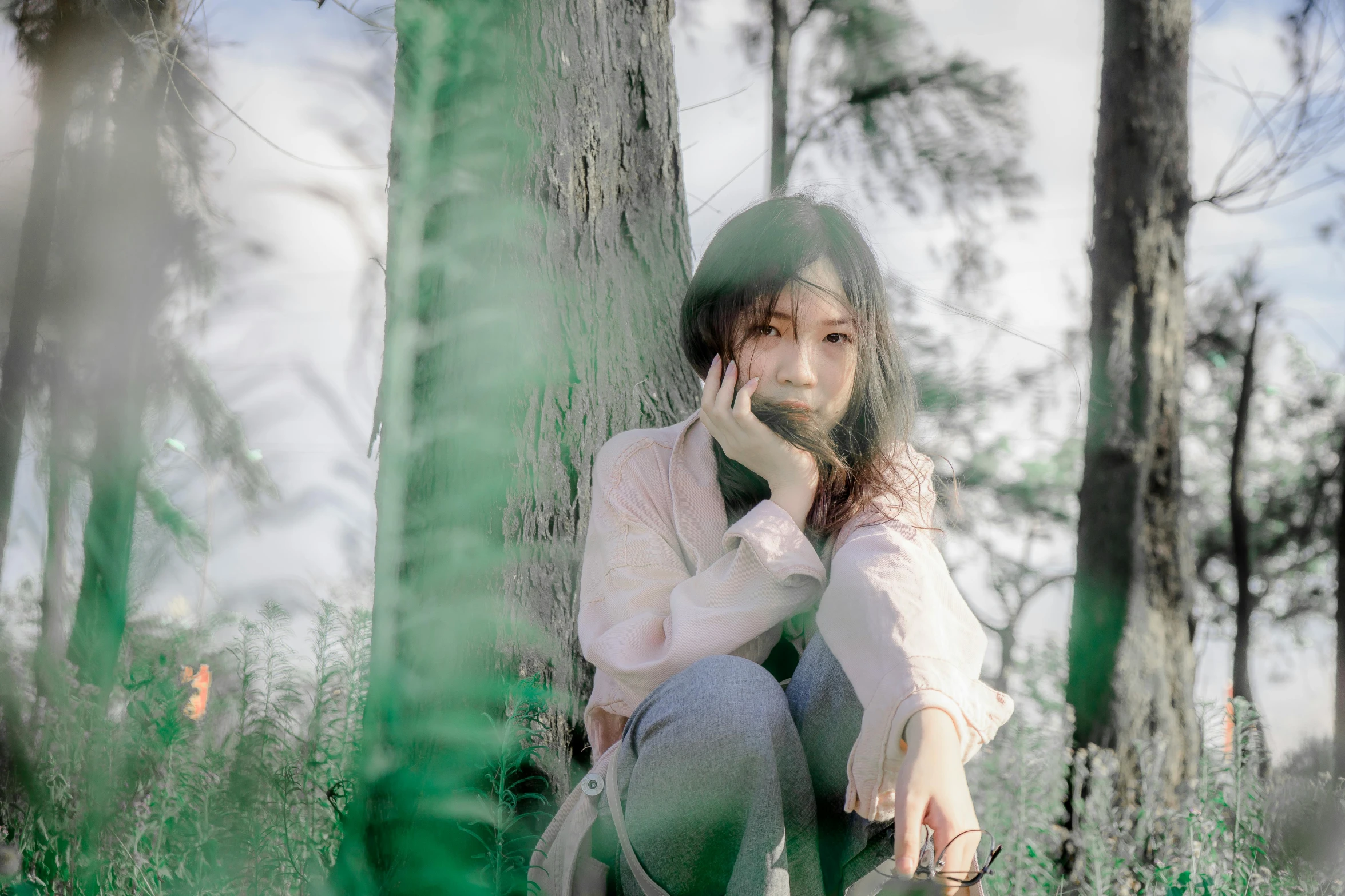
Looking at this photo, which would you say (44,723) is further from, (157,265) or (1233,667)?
(1233,667)

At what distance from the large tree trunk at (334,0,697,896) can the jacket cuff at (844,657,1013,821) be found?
2.35 ft

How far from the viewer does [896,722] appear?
1087 mm

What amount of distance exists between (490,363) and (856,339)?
28.8 inches

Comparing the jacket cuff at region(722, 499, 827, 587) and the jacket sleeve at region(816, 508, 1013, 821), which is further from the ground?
the jacket cuff at region(722, 499, 827, 587)

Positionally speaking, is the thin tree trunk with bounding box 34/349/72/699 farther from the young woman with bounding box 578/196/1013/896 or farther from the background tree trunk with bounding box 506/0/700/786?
the young woman with bounding box 578/196/1013/896

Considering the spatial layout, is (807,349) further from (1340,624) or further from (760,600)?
(1340,624)

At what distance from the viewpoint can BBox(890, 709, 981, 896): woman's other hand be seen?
3.39ft

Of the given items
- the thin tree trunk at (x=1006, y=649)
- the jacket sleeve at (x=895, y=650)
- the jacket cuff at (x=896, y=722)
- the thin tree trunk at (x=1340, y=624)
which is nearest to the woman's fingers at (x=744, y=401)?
the jacket sleeve at (x=895, y=650)

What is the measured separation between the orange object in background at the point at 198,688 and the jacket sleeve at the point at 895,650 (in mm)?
1729

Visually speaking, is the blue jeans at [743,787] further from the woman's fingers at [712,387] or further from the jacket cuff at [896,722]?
the woman's fingers at [712,387]

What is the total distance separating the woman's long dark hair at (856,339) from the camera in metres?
1.47

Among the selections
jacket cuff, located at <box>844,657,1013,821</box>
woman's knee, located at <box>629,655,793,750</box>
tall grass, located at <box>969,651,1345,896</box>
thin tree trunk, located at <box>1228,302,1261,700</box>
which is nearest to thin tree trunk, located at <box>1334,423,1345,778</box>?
thin tree trunk, located at <box>1228,302,1261,700</box>

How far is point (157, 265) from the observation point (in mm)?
3143

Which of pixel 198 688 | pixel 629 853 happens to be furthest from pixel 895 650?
pixel 198 688
